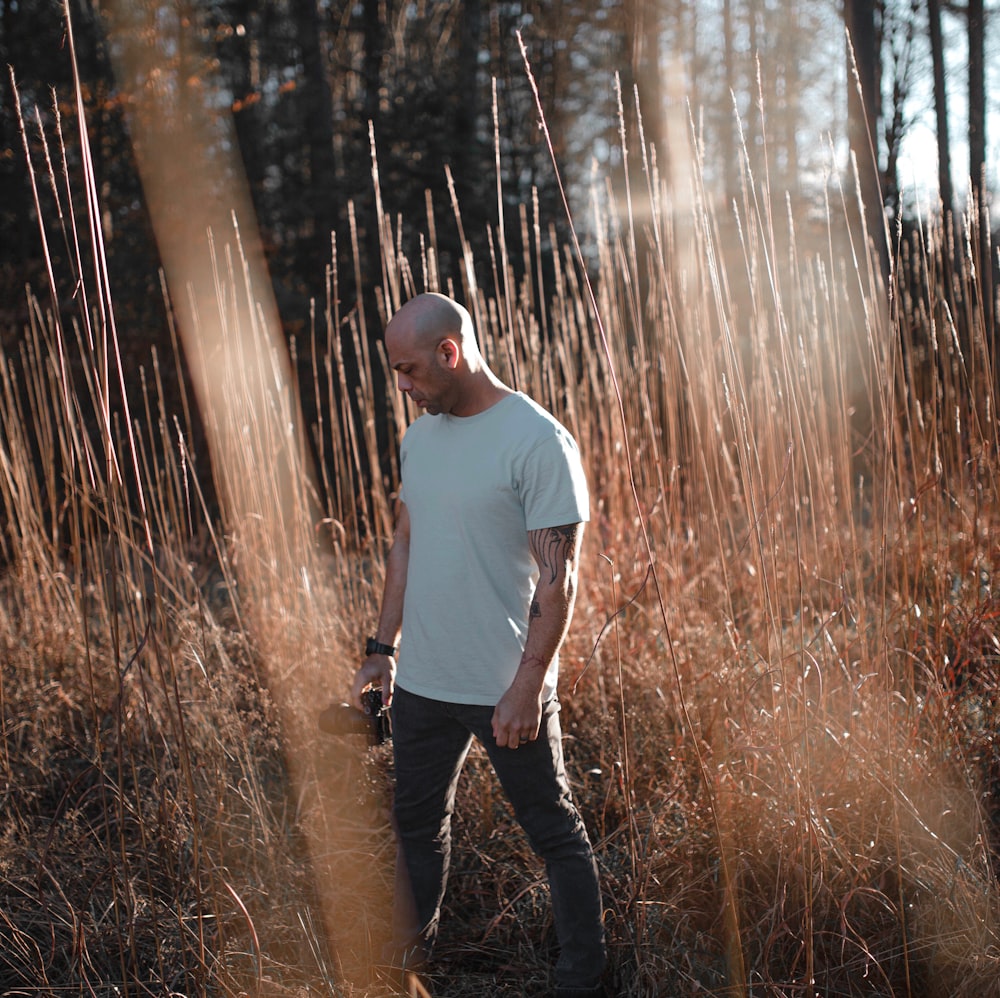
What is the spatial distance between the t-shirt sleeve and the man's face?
0.61 ft

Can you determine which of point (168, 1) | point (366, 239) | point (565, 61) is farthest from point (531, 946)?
point (565, 61)

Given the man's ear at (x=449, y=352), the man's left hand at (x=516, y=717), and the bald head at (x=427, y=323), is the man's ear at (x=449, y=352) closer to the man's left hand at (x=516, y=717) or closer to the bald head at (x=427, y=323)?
the bald head at (x=427, y=323)

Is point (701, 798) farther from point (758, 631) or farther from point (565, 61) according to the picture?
point (565, 61)

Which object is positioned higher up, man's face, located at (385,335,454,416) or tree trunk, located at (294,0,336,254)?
tree trunk, located at (294,0,336,254)

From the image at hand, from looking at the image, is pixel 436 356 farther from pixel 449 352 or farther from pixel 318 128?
pixel 318 128

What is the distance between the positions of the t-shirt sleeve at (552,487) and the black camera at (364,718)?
0.52 meters

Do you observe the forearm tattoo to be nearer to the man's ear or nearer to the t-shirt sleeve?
the t-shirt sleeve

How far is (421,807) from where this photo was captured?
Result: 1581 millimetres

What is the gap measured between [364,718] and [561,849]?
1.42 feet

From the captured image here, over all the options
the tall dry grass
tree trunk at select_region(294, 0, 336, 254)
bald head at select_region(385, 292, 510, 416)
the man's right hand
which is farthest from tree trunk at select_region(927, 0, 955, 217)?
the man's right hand

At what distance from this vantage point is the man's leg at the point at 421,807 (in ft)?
5.09

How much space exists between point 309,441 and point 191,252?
5.09 feet

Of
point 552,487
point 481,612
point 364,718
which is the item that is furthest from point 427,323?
point 364,718

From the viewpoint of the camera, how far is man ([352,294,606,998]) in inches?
54.2
